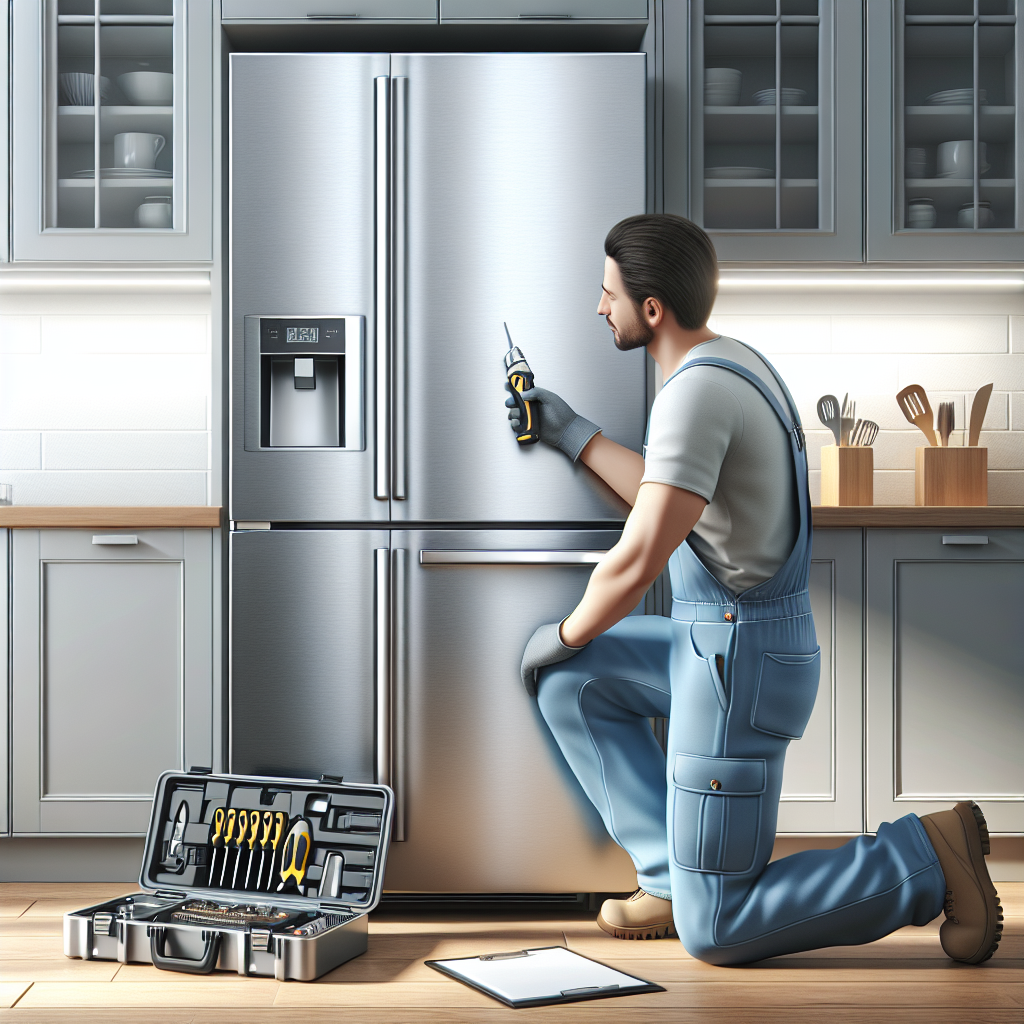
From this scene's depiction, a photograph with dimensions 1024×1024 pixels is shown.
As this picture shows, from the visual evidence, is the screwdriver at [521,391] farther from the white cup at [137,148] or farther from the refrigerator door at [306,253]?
the white cup at [137,148]

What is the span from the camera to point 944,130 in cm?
251

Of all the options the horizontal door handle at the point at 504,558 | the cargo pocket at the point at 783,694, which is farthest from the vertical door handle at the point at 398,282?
the cargo pocket at the point at 783,694

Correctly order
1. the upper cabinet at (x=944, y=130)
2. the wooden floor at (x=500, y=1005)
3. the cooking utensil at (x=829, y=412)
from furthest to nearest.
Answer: the cooking utensil at (x=829, y=412), the upper cabinet at (x=944, y=130), the wooden floor at (x=500, y=1005)

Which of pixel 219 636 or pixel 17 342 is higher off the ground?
pixel 17 342

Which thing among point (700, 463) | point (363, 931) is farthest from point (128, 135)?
point (363, 931)

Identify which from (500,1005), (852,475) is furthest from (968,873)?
(852,475)

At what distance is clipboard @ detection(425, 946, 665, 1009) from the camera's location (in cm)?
170

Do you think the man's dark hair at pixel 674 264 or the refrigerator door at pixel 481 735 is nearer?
the man's dark hair at pixel 674 264

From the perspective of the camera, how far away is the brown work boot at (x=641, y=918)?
2.00 meters

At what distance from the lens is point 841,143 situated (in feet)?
8.15

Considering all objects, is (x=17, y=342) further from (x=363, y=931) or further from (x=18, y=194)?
(x=363, y=931)

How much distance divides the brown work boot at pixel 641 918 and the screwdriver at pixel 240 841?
736 millimetres

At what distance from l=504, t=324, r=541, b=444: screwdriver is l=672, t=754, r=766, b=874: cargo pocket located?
741 mm

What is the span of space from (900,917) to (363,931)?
3.18 feet
